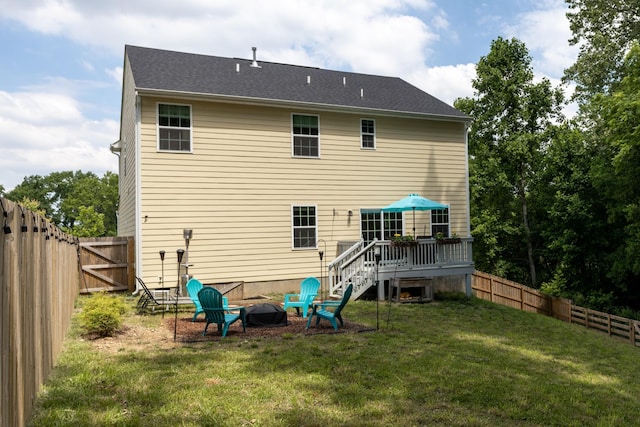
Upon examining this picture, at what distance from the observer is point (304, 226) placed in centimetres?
1538

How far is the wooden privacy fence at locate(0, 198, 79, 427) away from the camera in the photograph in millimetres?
3227

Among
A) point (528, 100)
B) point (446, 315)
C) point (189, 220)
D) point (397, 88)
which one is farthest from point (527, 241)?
point (189, 220)

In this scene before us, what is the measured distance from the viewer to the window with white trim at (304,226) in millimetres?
15266

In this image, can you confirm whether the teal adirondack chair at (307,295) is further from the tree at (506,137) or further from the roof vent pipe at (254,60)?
the tree at (506,137)

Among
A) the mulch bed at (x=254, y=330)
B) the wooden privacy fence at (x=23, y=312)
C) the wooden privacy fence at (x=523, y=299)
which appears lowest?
the wooden privacy fence at (x=523, y=299)

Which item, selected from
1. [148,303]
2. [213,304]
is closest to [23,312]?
[213,304]

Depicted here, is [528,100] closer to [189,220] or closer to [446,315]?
[446,315]

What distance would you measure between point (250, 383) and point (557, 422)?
10.9 feet

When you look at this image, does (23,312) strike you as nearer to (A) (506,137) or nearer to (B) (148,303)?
(B) (148,303)

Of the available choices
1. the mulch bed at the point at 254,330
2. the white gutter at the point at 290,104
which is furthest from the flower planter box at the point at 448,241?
the mulch bed at the point at 254,330

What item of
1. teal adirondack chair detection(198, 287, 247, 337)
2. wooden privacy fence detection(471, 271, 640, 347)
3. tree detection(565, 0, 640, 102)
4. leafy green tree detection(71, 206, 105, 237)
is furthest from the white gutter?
leafy green tree detection(71, 206, 105, 237)

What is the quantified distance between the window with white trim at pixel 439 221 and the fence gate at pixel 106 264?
1006cm

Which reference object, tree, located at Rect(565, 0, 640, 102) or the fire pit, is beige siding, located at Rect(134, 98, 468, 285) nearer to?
the fire pit

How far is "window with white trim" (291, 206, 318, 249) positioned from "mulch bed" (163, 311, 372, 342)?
16.2ft
